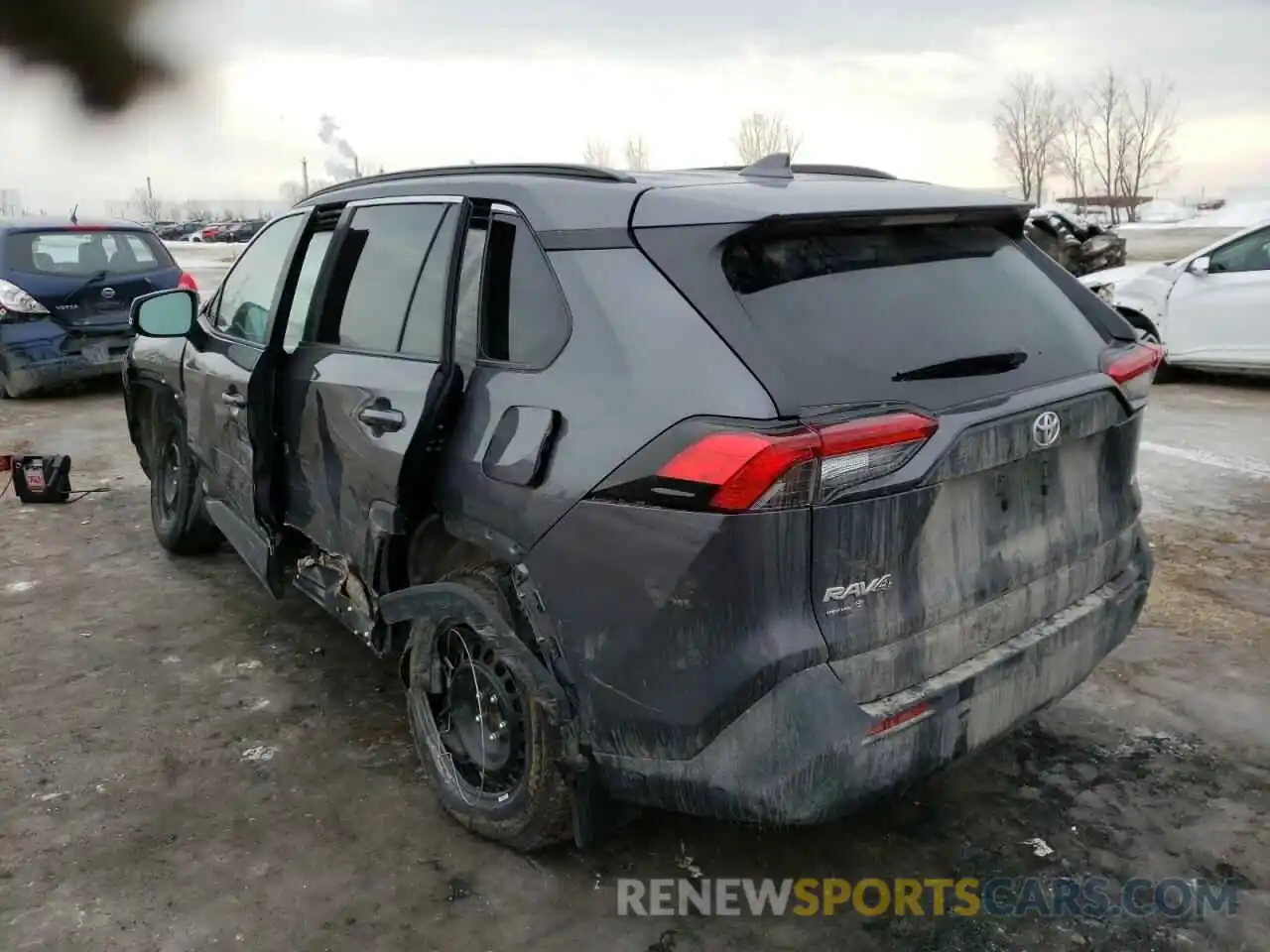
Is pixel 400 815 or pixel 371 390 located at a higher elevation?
pixel 371 390

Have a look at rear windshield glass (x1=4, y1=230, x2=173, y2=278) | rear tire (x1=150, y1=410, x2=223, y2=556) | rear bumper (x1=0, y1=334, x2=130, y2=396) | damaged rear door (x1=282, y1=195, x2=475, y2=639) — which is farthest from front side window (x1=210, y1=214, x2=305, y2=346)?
rear windshield glass (x1=4, y1=230, x2=173, y2=278)

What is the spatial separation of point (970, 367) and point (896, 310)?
0.21m

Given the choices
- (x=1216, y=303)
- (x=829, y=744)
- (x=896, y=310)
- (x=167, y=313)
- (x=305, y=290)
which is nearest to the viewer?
(x=829, y=744)

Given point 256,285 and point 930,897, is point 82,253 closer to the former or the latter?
point 256,285

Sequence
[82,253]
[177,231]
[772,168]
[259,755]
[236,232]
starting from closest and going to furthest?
[772,168], [259,755], [82,253], [236,232], [177,231]

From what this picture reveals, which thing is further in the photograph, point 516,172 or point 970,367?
point 516,172

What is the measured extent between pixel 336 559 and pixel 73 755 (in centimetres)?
102

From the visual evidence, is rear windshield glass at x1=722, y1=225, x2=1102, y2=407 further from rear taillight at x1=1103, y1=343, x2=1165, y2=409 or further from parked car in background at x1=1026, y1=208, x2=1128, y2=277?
parked car in background at x1=1026, y1=208, x2=1128, y2=277

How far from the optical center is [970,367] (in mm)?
2438

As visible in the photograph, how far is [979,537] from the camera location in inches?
94.0

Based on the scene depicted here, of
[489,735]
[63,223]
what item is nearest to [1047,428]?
[489,735]

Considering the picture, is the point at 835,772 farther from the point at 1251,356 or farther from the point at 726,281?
the point at 1251,356

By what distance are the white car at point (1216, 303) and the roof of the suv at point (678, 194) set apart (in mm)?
7089

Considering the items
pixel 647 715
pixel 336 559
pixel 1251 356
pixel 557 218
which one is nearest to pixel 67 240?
pixel 336 559
